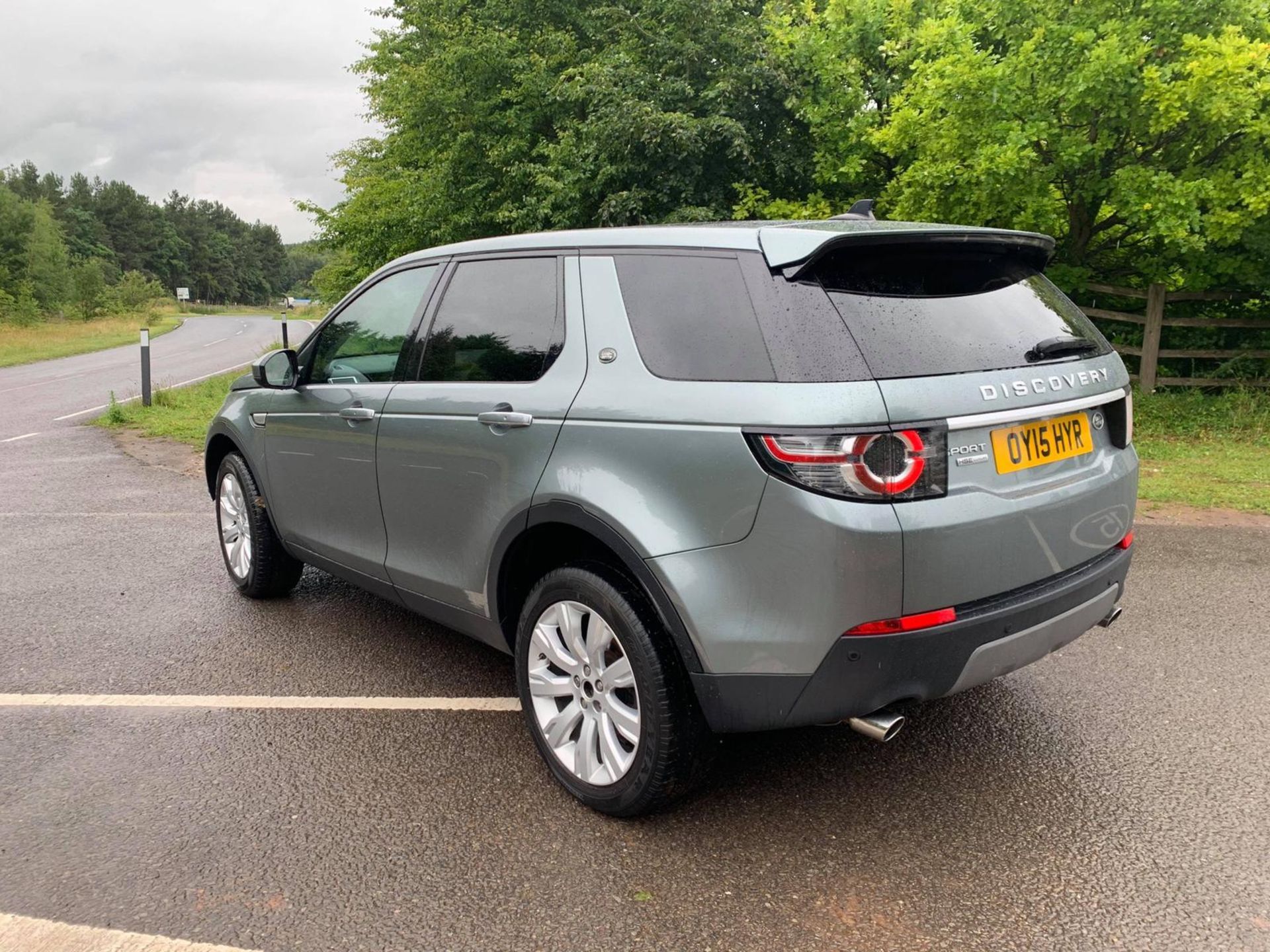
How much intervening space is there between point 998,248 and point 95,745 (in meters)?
3.50

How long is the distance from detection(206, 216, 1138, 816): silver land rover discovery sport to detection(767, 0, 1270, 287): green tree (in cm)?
809

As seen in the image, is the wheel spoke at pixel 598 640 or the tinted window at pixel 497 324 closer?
the wheel spoke at pixel 598 640

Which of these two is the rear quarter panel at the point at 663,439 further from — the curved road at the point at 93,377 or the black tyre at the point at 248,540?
the curved road at the point at 93,377

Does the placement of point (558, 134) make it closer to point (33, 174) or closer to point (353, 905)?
point (353, 905)

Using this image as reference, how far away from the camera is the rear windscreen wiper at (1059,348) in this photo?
2.75 meters

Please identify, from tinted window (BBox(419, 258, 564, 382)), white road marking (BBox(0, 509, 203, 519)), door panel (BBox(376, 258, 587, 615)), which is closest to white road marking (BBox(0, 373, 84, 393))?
white road marking (BBox(0, 509, 203, 519))

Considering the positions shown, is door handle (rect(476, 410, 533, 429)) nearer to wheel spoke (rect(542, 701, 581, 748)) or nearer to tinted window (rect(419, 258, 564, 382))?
tinted window (rect(419, 258, 564, 382))

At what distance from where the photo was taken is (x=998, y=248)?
9.51ft

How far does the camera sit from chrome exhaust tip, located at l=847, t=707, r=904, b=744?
2.44 m

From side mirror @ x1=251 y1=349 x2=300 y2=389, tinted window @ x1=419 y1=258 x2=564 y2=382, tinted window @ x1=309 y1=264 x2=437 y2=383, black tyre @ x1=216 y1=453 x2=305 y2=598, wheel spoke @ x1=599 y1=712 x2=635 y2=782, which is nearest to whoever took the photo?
wheel spoke @ x1=599 y1=712 x2=635 y2=782

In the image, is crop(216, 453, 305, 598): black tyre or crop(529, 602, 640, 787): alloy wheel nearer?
crop(529, 602, 640, 787): alloy wheel

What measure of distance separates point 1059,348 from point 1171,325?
1107 centimetres

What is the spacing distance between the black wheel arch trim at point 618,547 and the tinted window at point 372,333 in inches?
44.1

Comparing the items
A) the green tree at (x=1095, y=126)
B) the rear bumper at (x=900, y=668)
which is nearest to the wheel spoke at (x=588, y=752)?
the rear bumper at (x=900, y=668)
